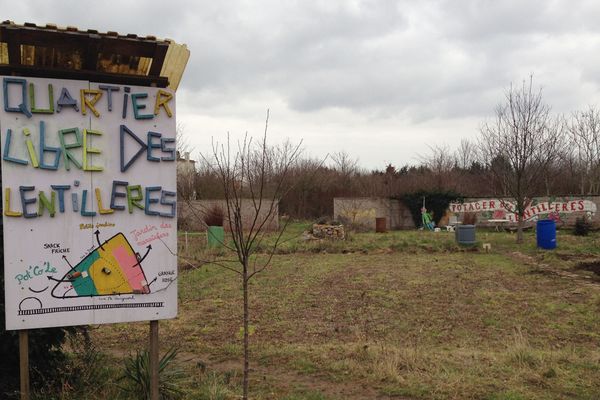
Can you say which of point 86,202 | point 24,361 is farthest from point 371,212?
point 24,361

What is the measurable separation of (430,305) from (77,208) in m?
7.50

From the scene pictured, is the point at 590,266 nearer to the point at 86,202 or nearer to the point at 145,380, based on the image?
the point at 145,380

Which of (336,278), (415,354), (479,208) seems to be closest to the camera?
(415,354)

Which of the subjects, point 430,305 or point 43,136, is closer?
point 43,136

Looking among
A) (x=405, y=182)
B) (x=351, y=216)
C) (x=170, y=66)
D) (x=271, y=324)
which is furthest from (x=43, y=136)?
(x=405, y=182)

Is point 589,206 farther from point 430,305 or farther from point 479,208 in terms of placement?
point 430,305

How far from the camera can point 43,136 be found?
3705 mm

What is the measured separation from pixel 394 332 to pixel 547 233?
14.0m

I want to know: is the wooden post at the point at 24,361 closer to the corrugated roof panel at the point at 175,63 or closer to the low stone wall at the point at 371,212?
the corrugated roof panel at the point at 175,63

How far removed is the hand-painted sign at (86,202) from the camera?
3654 mm

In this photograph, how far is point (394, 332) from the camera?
759 centimetres

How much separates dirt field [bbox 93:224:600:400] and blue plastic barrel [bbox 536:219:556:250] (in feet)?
10.2

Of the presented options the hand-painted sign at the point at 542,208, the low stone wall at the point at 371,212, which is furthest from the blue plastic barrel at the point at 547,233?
the low stone wall at the point at 371,212

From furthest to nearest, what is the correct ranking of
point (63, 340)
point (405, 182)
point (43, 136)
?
point (405, 182)
point (63, 340)
point (43, 136)
